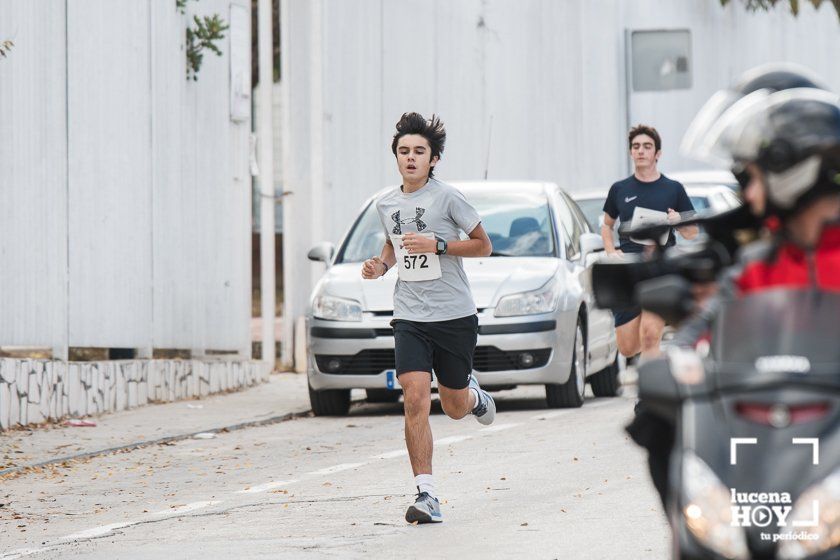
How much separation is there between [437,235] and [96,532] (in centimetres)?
212

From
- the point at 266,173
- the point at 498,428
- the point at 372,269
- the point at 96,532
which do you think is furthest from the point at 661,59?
the point at 96,532

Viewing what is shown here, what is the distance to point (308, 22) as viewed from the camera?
21906 millimetres

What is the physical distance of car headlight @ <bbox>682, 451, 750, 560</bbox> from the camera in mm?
3795

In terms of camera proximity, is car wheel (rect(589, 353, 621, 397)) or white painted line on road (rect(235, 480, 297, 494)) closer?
white painted line on road (rect(235, 480, 297, 494))

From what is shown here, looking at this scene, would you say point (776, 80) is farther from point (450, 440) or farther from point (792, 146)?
point (450, 440)

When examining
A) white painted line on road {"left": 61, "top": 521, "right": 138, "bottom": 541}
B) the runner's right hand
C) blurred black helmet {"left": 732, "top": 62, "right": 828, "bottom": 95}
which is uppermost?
blurred black helmet {"left": 732, "top": 62, "right": 828, "bottom": 95}

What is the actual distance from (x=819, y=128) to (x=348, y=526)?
16.0ft

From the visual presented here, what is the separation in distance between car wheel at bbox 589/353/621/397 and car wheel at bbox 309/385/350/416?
2.49m

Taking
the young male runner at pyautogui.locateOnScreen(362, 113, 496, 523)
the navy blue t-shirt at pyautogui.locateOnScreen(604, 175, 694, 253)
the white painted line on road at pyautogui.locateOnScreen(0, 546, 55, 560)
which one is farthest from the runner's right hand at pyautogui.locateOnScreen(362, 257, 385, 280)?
the navy blue t-shirt at pyautogui.locateOnScreen(604, 175, 694, 253)

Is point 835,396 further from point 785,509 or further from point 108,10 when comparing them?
point 108,10

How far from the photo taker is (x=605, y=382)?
17.0m

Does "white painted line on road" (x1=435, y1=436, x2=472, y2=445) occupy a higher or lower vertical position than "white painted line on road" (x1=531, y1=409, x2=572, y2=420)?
lower

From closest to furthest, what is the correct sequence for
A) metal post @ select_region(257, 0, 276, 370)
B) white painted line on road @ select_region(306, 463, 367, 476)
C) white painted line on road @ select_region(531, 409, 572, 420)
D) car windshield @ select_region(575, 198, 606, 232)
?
white painted line on road @ select_region(306, 463, 367, 476)
white painted line on road @ select_region(531, 409, 572, 420)
car windshield @ select_region(575, 198, 606, 232)
metal post @ select_region(257, 0, 276, 370)

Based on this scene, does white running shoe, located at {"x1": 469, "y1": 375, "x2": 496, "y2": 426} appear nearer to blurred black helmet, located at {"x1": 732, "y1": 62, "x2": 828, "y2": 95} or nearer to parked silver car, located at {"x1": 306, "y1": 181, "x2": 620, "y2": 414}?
parked silver car, located at {"x1": 306, "y1": 181, "x2": 620, "y2": 414}
